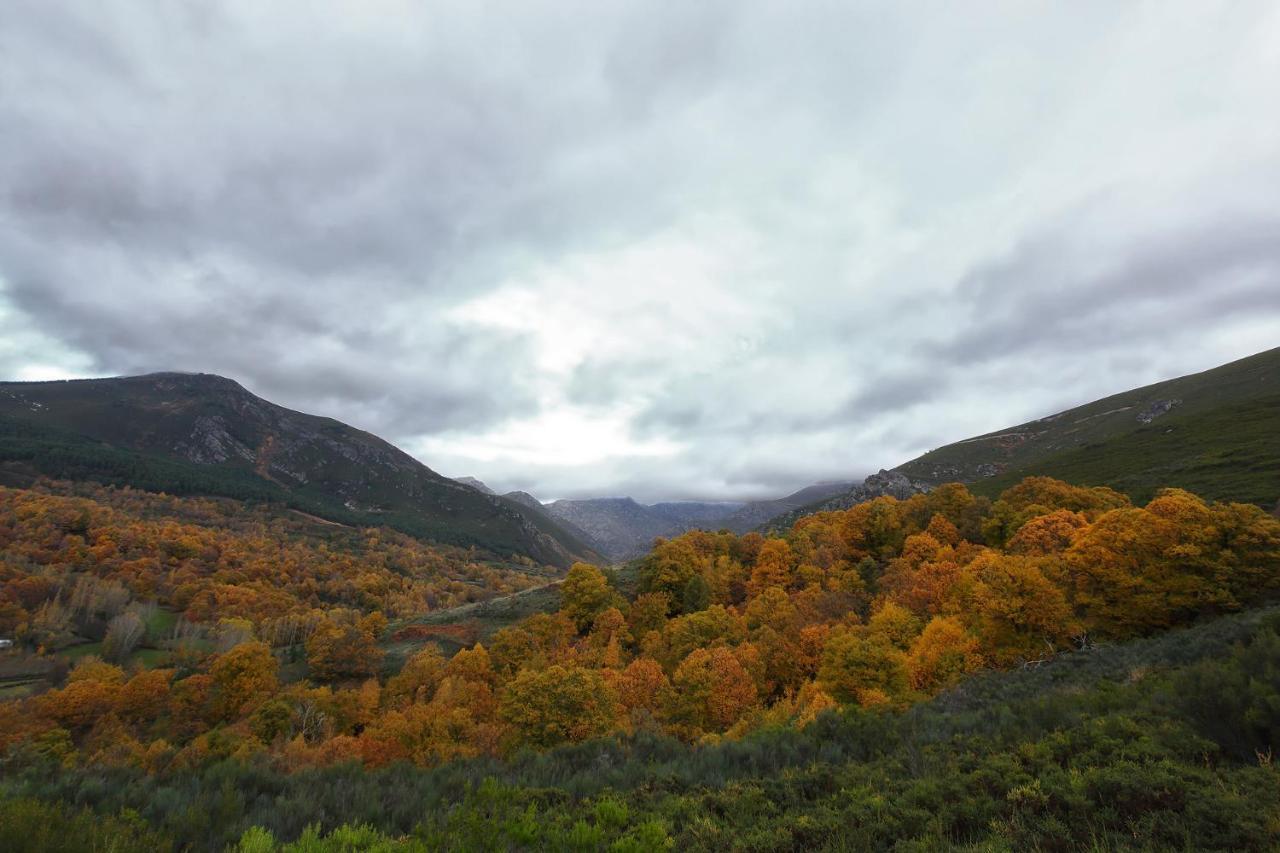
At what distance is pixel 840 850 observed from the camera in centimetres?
849

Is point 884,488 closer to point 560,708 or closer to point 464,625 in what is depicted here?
point 464,625

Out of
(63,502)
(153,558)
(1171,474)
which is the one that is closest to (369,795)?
(1171,474)

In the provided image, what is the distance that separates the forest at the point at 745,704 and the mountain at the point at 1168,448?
91.0 ft

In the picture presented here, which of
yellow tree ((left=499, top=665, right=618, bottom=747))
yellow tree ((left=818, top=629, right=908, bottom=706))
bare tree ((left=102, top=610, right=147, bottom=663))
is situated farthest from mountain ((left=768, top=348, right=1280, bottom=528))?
bare tree ((left=102, top=610, right=147, bottom=663))

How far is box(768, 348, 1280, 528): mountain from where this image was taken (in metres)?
77.1

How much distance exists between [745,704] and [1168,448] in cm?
12329

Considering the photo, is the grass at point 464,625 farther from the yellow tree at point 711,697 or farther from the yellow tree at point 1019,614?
the yellow tree at point 1019,614

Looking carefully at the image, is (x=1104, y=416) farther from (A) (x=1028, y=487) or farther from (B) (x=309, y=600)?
(B) (x=309, y=600)

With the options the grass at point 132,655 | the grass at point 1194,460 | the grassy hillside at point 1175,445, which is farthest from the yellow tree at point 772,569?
the grass at point 132,655

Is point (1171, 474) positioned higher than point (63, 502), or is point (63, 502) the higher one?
point (63, 502)

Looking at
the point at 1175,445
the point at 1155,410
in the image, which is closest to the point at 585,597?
the point at 1175,445

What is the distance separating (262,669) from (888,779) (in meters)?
76.1

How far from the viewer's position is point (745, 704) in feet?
130

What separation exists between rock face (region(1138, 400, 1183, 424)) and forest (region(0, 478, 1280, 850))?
13466 centimetres
